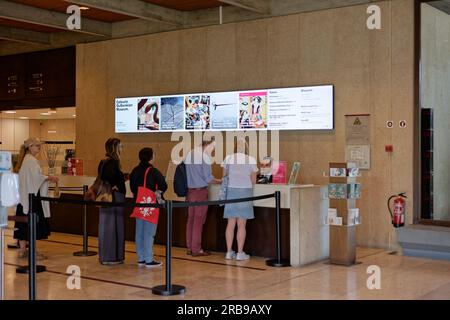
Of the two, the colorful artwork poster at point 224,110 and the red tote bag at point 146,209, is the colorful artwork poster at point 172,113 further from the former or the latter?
the red tote bag at point 146,209

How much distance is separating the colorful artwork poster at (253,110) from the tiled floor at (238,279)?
7.33 ft

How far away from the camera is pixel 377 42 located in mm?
7863

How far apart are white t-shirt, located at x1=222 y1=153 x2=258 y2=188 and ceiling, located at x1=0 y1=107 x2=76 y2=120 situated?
17.4 feet

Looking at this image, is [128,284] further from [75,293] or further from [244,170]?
[244,170]

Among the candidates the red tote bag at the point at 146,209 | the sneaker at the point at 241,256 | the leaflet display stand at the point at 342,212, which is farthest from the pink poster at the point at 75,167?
the leaflet display stand at the point at 342,212

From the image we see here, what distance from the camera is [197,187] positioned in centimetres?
720

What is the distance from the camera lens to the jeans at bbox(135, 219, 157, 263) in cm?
651

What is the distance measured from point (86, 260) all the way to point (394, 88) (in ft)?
14.1

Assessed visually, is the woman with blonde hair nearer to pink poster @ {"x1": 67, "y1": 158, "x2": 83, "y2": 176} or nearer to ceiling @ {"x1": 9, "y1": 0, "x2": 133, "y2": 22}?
pink poster @ {"x1": 67, "y1": 158, "x2": 83, "y2": 176}

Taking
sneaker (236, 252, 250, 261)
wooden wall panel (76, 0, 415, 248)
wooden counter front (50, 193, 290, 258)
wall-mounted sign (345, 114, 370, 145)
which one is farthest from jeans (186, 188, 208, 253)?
wall-mounted sign (345, 114, 370, 145)

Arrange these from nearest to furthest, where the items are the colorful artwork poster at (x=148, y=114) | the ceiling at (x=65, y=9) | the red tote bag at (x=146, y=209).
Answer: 1. the red tote bag at (x=146, y=209)
2. the ceiling at (x=65, y=9)
3. the colorful artwork poster at (x=148, y=114)

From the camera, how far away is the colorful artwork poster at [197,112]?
9.25 metres

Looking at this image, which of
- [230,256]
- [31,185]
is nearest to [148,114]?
[31,185]
